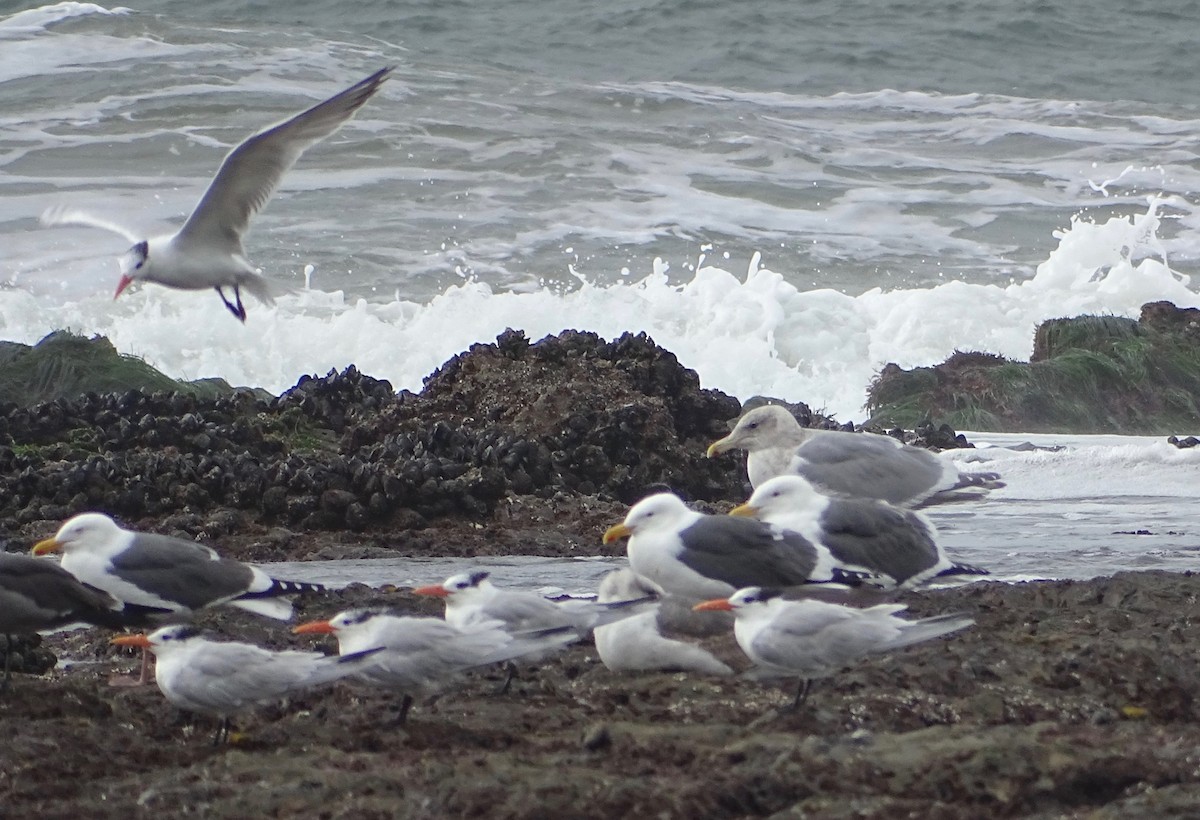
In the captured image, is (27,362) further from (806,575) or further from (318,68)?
(318,68)

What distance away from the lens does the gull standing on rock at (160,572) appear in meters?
5.27

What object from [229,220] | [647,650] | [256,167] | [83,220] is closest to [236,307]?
[229,220]

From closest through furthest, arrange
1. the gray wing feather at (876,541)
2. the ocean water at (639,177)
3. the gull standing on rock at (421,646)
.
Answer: the gull standing on rock at (421,646) < the gray wing feather at (876,541) < the ocean water at (639,177)

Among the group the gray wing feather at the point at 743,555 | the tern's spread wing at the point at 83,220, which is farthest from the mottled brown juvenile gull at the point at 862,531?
the tern's spread wing at the point at 83,220

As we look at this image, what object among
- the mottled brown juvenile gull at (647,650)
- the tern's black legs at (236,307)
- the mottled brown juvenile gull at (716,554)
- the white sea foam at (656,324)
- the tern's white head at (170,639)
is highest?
the tern's black legs at (236,307)

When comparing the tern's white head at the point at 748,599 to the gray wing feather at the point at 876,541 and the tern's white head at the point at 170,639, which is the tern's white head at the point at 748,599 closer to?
the gray wing feather at the point at 876,541

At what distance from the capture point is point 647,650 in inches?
193

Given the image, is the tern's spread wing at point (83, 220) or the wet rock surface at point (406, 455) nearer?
the wet rock surface at point (406, 455)

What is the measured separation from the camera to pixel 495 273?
1692 centimetres

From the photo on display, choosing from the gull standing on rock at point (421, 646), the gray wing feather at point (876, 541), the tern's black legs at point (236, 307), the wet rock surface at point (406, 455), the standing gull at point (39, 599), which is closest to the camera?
the gull standing on rock at point (421, 646)

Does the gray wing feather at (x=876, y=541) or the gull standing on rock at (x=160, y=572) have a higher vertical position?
the gray wing feather at (x=876, y=541)

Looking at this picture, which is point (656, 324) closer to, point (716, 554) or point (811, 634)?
point (716, 554)

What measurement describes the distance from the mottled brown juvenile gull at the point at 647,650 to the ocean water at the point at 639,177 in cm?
496

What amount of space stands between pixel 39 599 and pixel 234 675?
3.08ft
